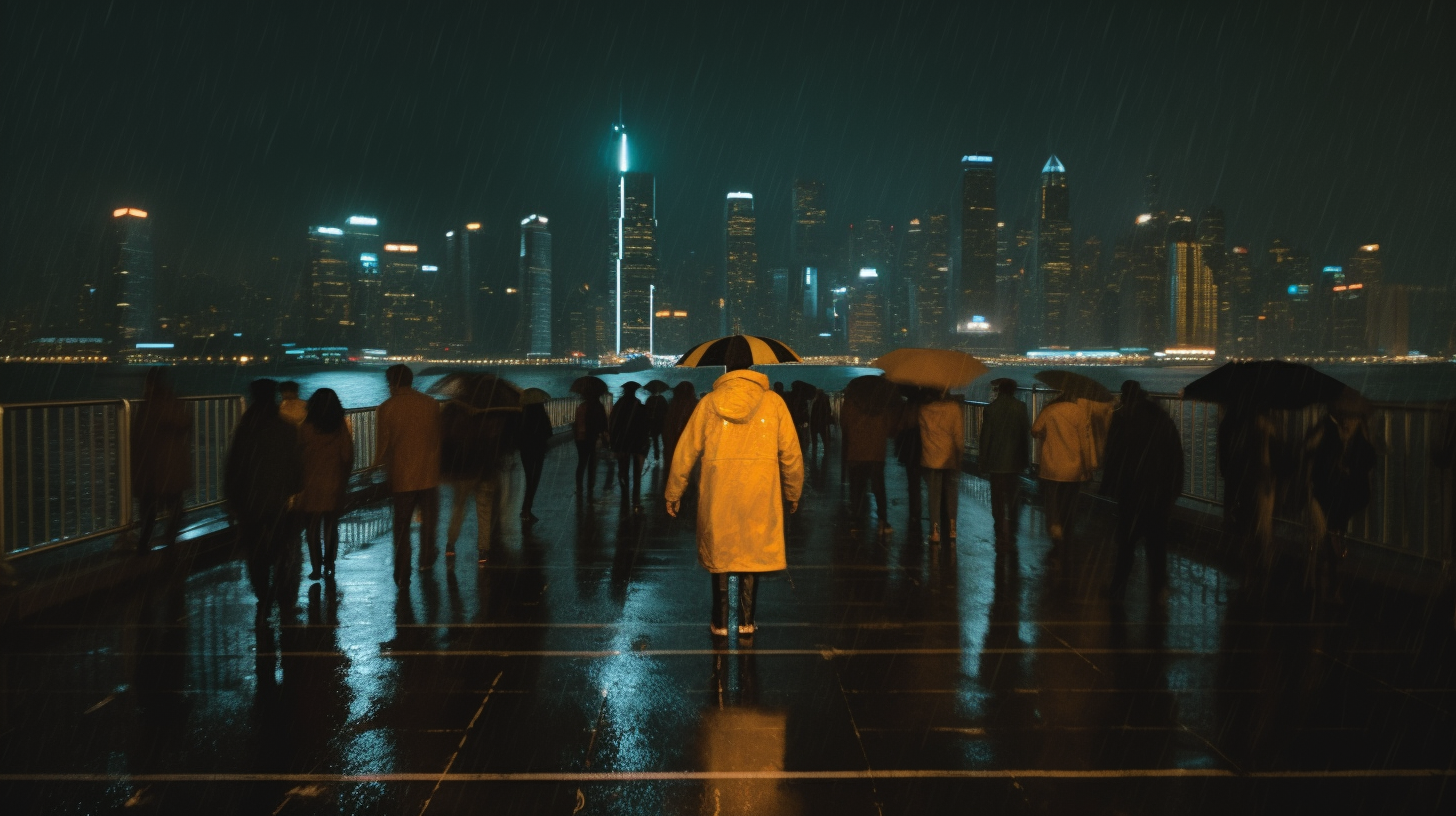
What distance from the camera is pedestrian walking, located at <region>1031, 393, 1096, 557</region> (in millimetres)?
8789

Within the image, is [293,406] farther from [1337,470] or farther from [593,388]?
[1337,470]

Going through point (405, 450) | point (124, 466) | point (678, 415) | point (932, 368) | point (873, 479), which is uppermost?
point (932, 368)

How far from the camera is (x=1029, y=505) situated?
12922mm

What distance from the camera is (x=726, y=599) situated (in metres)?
6.37

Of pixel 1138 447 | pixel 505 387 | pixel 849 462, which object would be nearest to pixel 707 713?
pixel 1138 447

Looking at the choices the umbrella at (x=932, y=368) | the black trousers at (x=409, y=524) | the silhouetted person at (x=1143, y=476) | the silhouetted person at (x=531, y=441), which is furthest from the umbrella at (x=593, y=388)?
the silhouetted person at (x=1143, y=476)

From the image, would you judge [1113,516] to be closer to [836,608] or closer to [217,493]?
[836,608]

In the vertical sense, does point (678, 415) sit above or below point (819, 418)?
above

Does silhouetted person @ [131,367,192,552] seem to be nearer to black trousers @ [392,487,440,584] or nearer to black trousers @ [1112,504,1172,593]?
black trousers @ [392,487,440,584]

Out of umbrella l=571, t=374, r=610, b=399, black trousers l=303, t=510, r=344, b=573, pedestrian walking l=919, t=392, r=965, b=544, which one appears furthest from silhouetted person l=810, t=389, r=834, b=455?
black trousers l=303, t=510, r=344, b=573

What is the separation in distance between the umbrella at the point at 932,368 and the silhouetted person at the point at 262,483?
6161mm

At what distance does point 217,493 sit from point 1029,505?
35.3 feet

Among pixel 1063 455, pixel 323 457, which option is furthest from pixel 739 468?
pixel 1063 455

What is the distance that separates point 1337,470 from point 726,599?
4.74m
